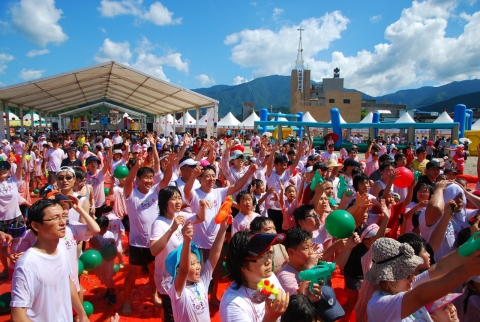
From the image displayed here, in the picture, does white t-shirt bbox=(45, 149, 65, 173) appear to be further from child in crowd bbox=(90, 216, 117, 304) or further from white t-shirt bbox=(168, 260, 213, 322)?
white t-shirt bbox=(168, 260, 213, 322)

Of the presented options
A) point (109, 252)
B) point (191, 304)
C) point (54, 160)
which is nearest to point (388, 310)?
point (191, 304)

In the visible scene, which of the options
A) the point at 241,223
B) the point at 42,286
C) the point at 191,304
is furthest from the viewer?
the point at 241,223

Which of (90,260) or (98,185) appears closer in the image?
(90,260)

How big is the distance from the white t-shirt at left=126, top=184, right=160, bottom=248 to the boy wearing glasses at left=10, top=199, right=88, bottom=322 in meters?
1.41

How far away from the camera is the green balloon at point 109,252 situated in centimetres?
429

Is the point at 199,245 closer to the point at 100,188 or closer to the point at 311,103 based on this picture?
the point at 100,188

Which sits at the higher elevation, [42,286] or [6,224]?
[42,286]

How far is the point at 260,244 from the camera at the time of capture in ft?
6.37

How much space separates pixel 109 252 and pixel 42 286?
7.53 ft

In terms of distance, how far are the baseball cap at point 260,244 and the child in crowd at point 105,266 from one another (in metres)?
3.03

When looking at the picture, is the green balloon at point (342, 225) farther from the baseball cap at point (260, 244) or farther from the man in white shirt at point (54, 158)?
the man in white shirt at point (54, 158)

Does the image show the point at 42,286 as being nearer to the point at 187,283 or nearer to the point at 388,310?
the point at 187,283

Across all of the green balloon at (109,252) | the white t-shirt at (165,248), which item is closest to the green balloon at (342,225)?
the white t-shirt at (165,248)

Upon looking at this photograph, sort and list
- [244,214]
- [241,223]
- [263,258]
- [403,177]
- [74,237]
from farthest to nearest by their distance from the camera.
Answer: [403,177] → [244,214] → [241,223] → [74,237] → [263,258]
